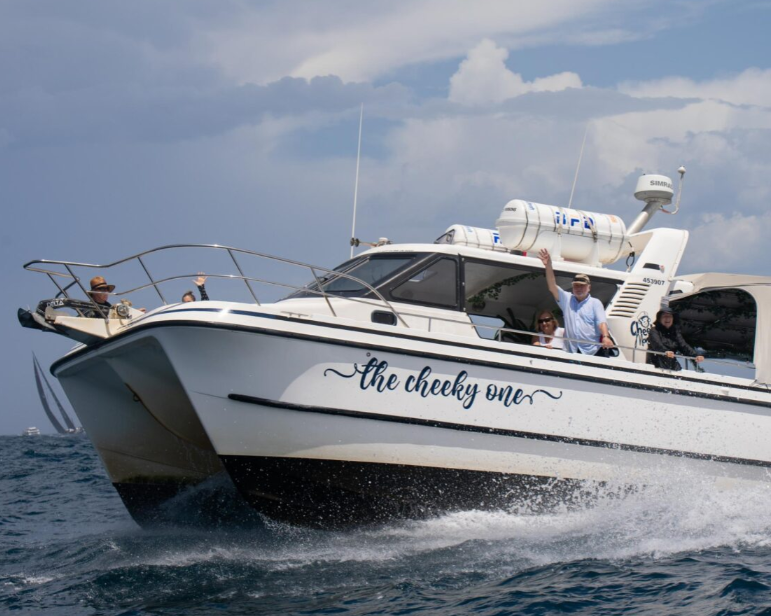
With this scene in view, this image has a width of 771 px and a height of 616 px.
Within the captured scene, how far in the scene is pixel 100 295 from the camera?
728cm

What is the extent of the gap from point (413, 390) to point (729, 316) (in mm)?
4966

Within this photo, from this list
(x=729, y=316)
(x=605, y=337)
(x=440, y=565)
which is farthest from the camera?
(x=729, y=316)

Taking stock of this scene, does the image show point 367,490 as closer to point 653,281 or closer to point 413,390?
point 413,390

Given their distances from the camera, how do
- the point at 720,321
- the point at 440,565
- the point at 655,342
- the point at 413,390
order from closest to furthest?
the point at 440,565 < the point at 413,390 < the point at 655,342 < the point at 720,321

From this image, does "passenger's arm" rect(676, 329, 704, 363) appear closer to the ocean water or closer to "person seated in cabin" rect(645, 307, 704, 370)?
"person seated in cabin" rect(645, 307, 704, 370)

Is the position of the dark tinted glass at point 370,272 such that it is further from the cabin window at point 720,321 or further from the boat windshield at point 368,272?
the cabin window at point 720,321

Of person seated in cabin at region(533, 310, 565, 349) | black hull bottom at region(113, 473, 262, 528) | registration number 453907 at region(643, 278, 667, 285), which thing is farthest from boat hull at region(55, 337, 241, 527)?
registration number 453907 at region(643, 278, 667, 285)

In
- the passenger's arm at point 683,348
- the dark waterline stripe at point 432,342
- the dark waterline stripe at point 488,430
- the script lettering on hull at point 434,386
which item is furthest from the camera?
the passenger's arm at point 683,348

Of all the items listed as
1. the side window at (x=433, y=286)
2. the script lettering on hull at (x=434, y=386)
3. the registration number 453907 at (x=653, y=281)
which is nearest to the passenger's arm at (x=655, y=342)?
the registration number 453907 at (x=653, y=281)

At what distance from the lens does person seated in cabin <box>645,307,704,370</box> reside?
8086mm

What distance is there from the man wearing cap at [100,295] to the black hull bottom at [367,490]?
1.70 meters

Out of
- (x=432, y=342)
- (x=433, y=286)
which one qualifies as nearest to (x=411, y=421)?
(x=432, y=342)

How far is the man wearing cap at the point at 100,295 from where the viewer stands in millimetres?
7129

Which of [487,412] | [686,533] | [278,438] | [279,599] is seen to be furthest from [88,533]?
[686,533]
